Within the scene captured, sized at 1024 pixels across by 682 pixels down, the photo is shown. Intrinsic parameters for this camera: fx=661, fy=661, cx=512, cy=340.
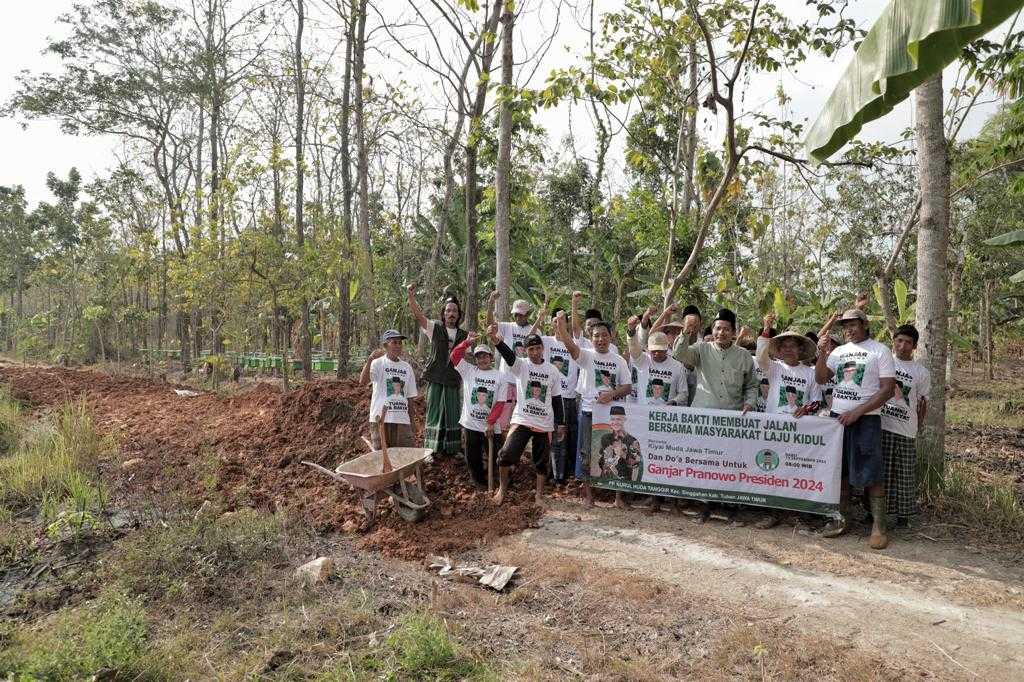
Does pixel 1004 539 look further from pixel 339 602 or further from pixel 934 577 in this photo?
pixel 339 602

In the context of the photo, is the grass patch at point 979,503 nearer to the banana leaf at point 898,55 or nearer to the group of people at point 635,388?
the group of people at point 635,388

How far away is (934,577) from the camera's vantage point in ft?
16.3

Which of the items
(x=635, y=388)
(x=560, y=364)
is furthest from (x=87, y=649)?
(x=635, y=388)

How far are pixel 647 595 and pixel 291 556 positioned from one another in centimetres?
300

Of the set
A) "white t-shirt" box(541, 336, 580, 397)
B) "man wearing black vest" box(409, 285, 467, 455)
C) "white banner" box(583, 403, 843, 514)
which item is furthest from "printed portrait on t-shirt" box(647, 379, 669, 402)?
"man wearing black vest" box(409, 285, 467, 455)

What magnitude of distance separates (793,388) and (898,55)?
447 cm

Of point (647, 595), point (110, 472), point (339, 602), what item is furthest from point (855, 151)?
point (110, 472)

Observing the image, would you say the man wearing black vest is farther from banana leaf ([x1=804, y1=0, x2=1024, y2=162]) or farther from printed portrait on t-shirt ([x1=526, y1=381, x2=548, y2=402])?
banana leaf ([x1=804, y1=0, x2=1024, y2=162])

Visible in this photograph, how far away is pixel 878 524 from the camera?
224 inches

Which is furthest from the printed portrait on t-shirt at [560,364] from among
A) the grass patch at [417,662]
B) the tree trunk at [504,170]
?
the grass patch at [417,662]

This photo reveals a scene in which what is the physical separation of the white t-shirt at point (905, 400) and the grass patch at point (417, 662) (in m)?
4.32

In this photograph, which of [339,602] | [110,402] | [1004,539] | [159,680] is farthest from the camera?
[110,402]

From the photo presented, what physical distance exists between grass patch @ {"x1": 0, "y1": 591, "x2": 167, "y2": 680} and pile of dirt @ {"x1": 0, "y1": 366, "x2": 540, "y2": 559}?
213 cm

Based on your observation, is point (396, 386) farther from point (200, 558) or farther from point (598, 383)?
point (200, 558)
